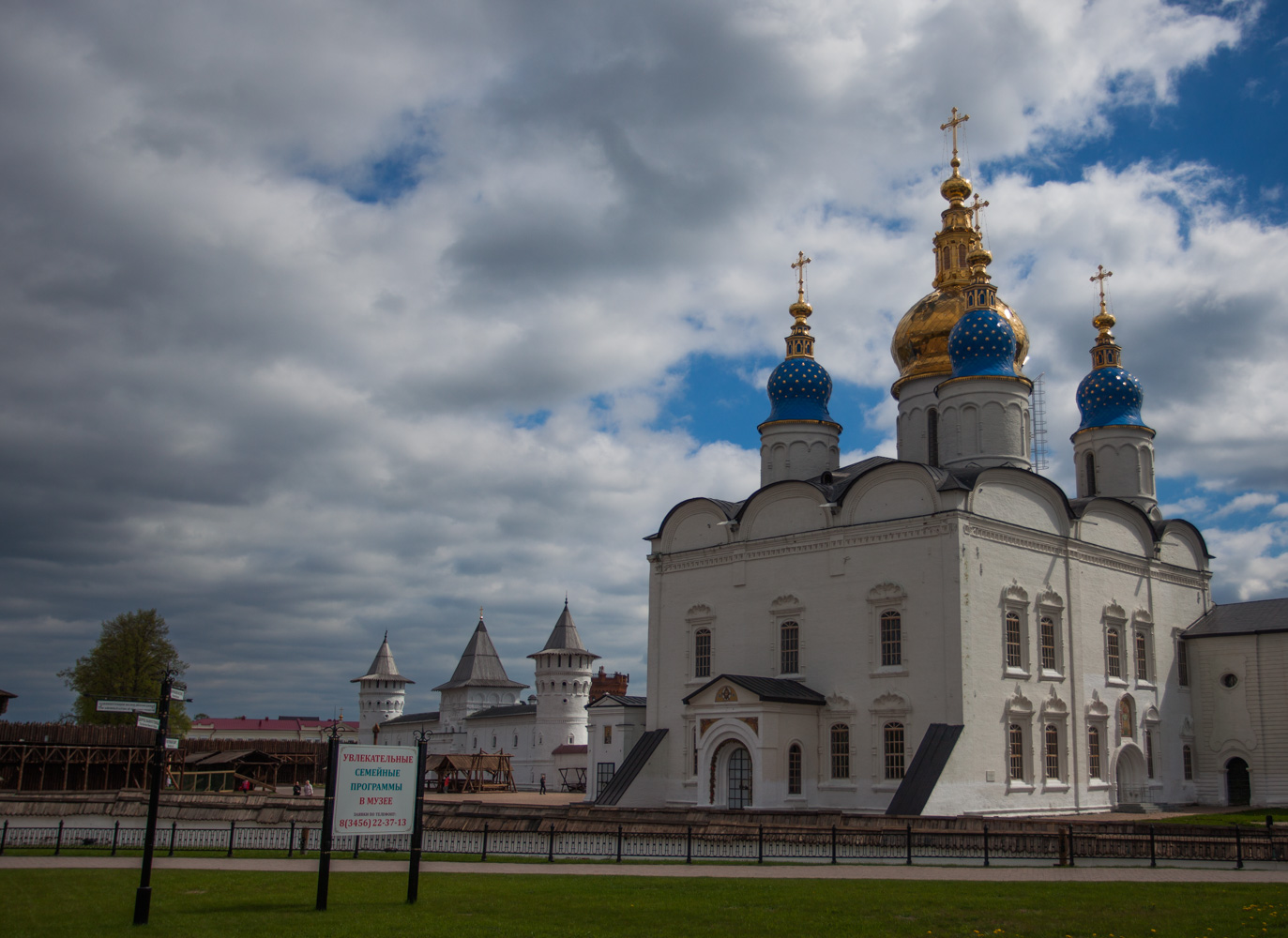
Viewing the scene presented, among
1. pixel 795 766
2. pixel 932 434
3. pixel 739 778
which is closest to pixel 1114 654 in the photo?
pixel 932 434

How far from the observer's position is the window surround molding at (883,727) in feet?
79.3

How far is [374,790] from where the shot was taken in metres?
11.5

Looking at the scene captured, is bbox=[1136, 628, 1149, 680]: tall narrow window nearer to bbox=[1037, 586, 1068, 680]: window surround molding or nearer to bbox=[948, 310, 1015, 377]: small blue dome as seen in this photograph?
bbox=[1037, 586, 1068, 680]: window surround molding

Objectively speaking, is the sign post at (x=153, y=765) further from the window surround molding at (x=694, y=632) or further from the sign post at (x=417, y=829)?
the window surround molding at (x=694, y=632)

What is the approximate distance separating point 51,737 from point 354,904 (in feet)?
96.7

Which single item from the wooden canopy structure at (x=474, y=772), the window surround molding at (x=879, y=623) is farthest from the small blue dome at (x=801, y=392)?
the wooden canopy structure at (x=474, y=772)

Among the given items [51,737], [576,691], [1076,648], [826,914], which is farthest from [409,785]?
[576,691]

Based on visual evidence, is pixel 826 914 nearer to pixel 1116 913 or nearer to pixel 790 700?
pixel 1116 913

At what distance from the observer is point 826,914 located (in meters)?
10.4

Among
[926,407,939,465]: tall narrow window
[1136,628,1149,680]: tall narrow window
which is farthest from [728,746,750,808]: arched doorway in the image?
[1136,628,1149,680]: tall narrow window

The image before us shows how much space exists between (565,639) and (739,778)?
22.5 meters

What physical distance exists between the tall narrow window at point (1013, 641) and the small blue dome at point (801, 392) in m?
8.65

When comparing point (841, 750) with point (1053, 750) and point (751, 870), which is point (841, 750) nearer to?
point (1053, 750)

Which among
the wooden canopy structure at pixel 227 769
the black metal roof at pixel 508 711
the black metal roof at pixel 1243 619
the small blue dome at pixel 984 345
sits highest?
the small blue dome at pixel 984 345
